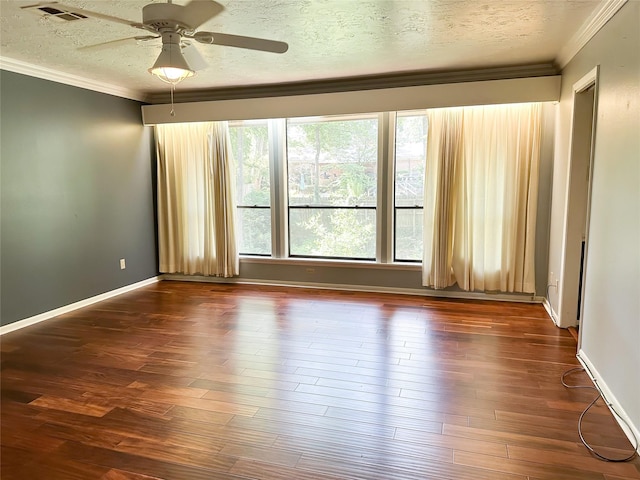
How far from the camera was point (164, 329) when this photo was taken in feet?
13.5

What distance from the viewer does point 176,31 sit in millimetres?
2393

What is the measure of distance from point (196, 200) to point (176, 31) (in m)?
3.59

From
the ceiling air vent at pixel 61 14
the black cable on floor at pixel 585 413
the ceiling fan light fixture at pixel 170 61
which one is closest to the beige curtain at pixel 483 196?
the black cable on floor at pixel 585 413

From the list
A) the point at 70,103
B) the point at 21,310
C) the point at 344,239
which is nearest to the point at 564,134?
the point at 344,239

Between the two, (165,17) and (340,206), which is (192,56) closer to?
(165,17)

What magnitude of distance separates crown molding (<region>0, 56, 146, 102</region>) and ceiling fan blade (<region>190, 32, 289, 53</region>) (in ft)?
8.65

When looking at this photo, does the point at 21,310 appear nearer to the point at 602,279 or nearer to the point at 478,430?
the point at 478,430

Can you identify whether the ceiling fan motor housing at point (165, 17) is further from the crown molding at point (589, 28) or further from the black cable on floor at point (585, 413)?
the black cable on floor at point (585, 413)

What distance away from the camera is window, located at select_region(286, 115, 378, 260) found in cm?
529

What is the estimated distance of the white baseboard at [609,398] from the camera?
2270 millimetres

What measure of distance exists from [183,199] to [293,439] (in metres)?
4.27

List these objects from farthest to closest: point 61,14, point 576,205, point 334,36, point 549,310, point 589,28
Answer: point 549,310
point 576,205
point 334,36
point 589,28
point 61,14

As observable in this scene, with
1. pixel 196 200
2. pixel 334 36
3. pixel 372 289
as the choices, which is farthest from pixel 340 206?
pixel 334 36

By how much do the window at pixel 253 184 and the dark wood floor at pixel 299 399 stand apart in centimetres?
160
